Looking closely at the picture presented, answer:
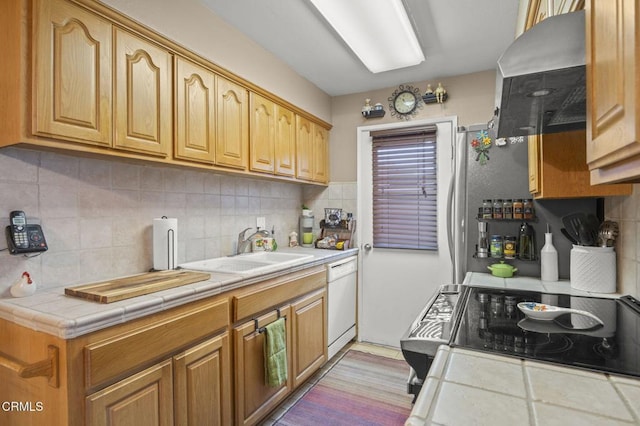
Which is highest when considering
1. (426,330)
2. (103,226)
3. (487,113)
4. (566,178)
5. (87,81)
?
(487,113)

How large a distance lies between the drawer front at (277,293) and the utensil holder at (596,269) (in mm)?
1526

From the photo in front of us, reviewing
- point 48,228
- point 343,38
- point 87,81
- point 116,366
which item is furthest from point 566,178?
Answer: point 48,228

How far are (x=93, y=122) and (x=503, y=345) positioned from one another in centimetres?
170

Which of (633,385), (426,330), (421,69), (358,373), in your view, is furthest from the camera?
(421,69)

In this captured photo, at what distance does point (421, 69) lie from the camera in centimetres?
275

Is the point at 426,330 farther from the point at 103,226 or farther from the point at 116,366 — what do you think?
the point at 103,226

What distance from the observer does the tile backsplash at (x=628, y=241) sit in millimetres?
1357

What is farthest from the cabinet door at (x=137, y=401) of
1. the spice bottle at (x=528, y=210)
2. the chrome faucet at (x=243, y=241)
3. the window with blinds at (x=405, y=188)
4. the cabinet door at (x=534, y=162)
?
the window with blinds at (x=405, y=188)

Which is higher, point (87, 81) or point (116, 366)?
point (87, 81)

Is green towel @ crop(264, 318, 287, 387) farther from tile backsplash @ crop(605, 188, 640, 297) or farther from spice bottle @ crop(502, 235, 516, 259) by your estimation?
tile backsplash @ crop(605, 188, 640, 297)

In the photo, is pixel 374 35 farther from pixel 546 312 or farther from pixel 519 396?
pixel 519 396

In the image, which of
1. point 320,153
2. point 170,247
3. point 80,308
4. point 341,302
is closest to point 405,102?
point 320,153

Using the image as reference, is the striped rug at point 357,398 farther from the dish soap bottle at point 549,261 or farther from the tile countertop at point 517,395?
the tile countertop at point 517,395

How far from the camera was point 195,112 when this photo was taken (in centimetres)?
187
